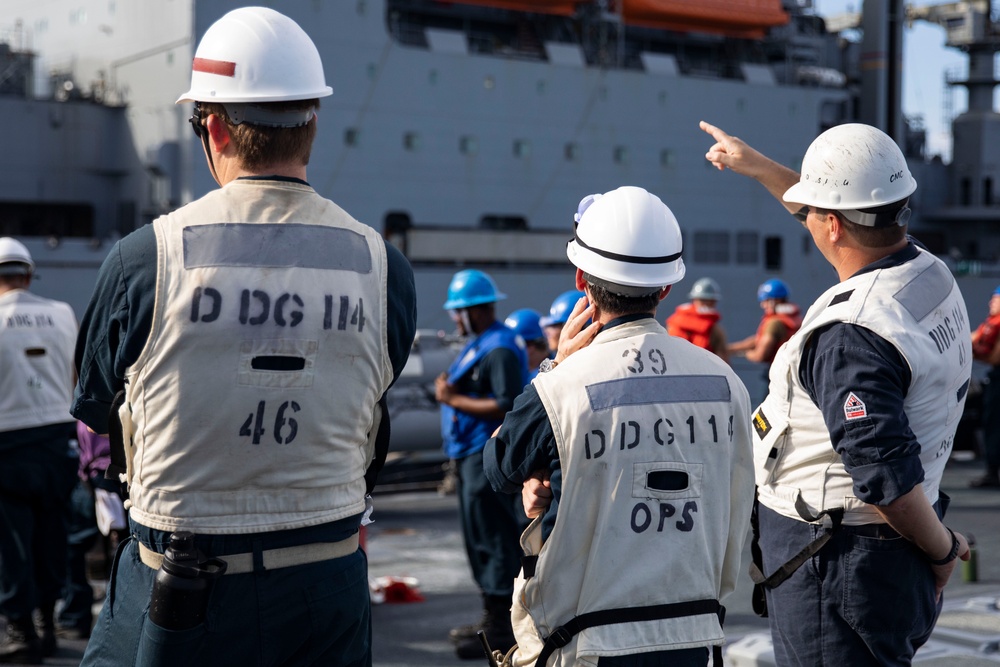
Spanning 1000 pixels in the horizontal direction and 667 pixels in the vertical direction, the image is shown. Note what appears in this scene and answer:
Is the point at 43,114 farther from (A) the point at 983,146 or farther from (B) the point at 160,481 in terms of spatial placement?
(A) the point at 983,146

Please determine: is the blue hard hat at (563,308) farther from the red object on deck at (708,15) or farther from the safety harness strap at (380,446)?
the red object on deck at (708,15)

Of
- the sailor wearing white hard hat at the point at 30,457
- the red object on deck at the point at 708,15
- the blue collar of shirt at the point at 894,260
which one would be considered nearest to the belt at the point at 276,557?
the blue collar of shirt at the point at 894,260

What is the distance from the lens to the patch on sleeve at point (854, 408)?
→ 8.23 ft

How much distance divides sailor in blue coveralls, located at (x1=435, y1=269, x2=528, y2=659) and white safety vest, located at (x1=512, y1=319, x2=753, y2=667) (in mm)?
2864

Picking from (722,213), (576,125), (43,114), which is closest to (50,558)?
(43,114)

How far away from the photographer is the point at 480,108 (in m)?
20.9

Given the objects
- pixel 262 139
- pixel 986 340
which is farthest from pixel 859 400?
pixel 986 340

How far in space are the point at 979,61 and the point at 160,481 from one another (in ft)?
96.9

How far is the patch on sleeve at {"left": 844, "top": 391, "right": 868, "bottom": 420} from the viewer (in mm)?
2510

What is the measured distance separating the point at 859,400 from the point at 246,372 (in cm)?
144

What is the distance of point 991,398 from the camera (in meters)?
10.5

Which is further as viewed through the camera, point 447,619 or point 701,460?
point 447,619

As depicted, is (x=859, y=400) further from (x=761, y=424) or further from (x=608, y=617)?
(x=608, y=617)

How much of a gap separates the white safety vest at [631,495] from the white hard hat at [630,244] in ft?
0.38
